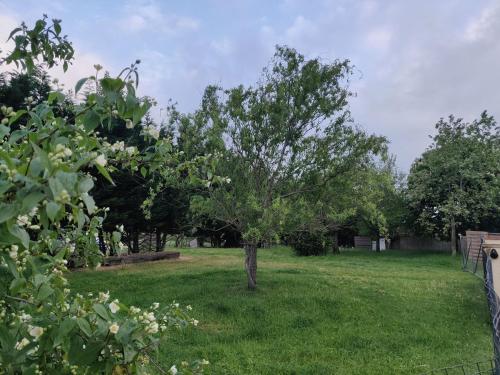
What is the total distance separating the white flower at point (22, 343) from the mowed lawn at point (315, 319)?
183 inches

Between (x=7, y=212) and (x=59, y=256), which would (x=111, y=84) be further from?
(x=59, y=256)

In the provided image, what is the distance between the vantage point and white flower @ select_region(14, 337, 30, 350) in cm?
150

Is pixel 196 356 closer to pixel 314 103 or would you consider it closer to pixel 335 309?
pixel 335 309

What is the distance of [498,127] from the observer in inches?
980

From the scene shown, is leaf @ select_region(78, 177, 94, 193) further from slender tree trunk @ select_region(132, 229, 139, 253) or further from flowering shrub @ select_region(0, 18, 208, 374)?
slender tree trunk @ select_region(132, 229, 139, 253)

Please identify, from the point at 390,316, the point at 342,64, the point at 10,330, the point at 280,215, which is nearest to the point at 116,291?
the point at 280,215

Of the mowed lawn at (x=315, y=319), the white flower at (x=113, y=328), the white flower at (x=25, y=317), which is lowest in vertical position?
the mowed lawn at (x=315, y=319)

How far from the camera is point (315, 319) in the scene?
323 inches

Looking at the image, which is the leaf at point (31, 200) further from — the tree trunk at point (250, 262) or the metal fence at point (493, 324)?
the tree trunk at point (250, 262)

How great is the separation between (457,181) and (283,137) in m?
17.7

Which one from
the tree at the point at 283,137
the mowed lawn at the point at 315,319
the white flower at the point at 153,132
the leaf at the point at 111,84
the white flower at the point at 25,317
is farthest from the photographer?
the tree at the point at 283,137

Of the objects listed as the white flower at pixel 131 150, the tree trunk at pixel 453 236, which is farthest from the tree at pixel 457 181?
the white flower at pixel 131 150

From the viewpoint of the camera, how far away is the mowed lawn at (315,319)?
6.38m

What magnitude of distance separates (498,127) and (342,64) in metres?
19.1
